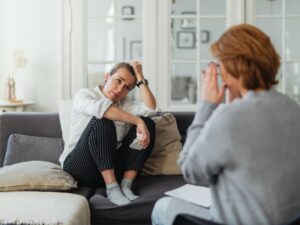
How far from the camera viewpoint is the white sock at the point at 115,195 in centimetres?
213

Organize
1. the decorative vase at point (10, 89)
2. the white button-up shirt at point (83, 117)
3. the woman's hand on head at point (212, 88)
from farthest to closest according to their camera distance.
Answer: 1. the decorative vase at point (10, 89)
2. the white button-up shirt at point (83, 117)
3. the woman's hand on head at point (212, 88)

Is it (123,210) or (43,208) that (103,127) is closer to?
(123,210)

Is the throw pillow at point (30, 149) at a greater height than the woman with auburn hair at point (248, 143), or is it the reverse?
the woman with auburn hair at point (248, 143)

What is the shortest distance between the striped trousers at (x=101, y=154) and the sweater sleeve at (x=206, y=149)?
978 mm

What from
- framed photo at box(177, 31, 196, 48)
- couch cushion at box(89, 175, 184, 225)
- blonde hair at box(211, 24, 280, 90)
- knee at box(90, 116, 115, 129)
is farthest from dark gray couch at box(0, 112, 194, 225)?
framed photo at box(177, 31, 196, 48)

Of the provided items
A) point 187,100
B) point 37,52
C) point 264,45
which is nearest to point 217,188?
point 264,45

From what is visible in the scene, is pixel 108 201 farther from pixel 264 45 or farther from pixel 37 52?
pixel 37 52

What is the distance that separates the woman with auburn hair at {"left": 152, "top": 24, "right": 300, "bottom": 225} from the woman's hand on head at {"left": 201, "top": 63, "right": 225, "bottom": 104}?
0.02 m

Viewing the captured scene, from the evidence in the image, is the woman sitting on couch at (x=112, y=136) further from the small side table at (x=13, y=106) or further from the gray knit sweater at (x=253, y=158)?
the small side table at (x=13, y=106)

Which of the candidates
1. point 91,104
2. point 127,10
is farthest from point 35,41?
point 91,104

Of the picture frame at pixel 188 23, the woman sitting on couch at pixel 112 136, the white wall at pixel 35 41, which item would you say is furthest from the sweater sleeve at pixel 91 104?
the picture frame at pixel 188 23

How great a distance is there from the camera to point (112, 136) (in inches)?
87.4

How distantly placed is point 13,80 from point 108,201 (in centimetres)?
192

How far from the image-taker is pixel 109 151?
2211 mm
